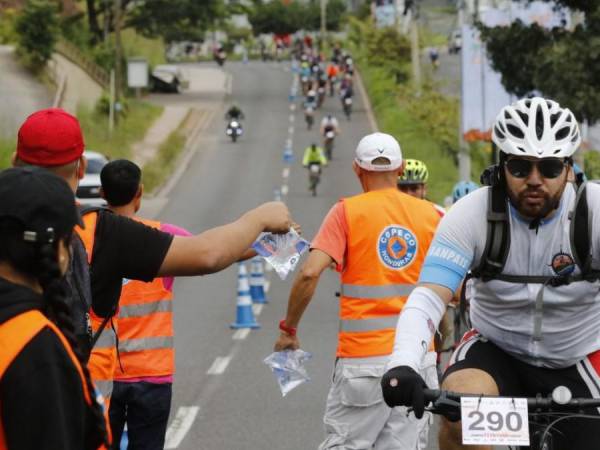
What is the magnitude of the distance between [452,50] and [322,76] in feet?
92.0

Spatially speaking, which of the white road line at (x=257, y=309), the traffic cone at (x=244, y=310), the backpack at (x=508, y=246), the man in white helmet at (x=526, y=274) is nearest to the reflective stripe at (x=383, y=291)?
the man in white helmet at (x=526, y=274)

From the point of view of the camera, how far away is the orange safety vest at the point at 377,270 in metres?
7.78

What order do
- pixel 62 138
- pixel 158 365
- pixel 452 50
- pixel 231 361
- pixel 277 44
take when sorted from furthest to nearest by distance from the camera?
pixel 277 44
pixel 452 50
pixel 231 361
pixel 158 365
pixel 62 138

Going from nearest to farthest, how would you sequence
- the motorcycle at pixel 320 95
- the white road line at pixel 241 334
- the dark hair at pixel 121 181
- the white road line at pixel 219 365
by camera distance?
1. the dark hair at pixel 121 181
2. the white road line at pixel 219 365
3. the white road line at pixel 241 334
4. the motorcycle at pixel 320 95

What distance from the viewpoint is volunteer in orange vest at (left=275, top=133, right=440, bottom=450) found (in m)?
7.73

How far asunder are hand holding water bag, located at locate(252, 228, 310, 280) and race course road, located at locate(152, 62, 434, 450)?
222 inches

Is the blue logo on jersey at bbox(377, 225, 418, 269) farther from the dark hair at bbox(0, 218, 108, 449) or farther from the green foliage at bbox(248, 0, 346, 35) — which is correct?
the green foliage at bbox(248, 0, 346, 35)

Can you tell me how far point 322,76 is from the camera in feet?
267

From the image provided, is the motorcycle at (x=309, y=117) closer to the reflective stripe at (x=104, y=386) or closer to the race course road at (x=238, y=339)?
the race course road at (x=238, y=339)

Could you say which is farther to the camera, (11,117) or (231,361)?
(11,117)

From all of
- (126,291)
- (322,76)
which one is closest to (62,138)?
(126,291)

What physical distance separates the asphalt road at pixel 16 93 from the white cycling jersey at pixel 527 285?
1655 inches

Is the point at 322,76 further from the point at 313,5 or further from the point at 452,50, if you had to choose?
the point at 313,5

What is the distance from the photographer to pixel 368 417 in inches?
304
